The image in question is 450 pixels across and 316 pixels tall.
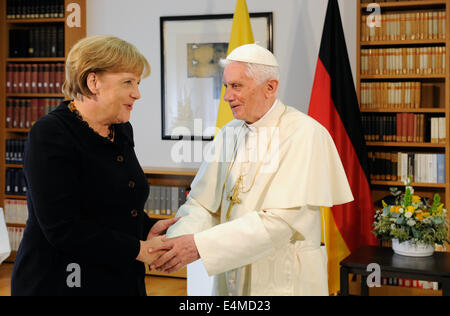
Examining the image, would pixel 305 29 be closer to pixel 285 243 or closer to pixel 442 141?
pixel 442 141

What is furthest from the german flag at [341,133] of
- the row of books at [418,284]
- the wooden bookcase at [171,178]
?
the wooden bookcase at [171,178]

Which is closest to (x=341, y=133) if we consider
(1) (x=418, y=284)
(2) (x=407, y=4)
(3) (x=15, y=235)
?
(2) (x=407, y=4)

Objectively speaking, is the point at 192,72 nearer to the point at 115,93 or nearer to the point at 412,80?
the point at 412,80

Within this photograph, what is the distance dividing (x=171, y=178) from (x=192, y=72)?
1003mm

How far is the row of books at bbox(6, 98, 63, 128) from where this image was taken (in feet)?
16.6

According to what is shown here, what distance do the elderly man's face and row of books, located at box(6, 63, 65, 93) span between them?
3485mm

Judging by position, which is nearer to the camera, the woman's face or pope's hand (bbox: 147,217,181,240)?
the woman's face

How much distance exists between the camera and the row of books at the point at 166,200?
4.58 m

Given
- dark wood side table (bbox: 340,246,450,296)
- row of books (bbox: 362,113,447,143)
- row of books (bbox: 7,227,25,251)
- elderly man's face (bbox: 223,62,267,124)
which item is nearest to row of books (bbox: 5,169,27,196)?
row of books (bbox: 7,227,25,251)

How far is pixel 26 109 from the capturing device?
16.6 ft

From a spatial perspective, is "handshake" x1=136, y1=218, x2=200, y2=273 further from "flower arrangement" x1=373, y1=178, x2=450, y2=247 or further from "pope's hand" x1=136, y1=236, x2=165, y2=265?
"flower arrangement" x1=373, y1=178, x2=450, y2=247

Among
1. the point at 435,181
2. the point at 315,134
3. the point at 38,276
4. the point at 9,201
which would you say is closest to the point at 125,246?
the point at 38,276

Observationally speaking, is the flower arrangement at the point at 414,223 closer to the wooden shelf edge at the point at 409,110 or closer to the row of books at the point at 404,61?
the wooden shelf edge at the point at 409,110

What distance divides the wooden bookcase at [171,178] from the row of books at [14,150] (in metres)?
1.31
